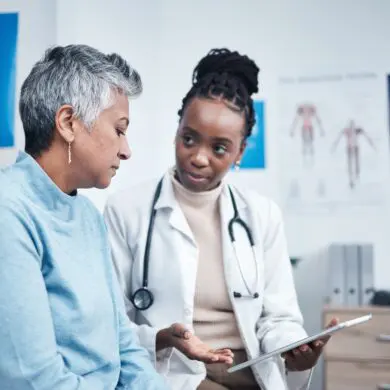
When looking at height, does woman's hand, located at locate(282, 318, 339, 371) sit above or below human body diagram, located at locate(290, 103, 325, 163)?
below

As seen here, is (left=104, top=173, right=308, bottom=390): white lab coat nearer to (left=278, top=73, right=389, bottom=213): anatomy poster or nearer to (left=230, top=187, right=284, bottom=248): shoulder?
(left=230, top=187, right=284, bottom=248): shoulder

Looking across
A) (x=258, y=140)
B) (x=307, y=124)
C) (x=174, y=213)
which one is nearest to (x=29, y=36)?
(x=174, y=213)

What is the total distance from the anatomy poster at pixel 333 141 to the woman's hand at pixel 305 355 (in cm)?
162

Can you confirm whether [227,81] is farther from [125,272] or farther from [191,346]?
[191,346]

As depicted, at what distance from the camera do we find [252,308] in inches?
58.2

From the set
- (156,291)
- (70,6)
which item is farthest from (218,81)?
(70,6)

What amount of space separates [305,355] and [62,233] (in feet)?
2.26

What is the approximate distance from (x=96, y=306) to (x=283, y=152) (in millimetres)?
2124

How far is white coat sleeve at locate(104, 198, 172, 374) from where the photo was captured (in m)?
1.38

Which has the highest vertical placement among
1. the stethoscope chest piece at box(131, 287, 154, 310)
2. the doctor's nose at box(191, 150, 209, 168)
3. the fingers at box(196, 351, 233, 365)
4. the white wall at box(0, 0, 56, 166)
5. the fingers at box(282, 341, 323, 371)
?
the white wall at box(0, 0, 56, 166)

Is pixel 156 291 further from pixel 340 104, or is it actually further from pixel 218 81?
pixel 340 104

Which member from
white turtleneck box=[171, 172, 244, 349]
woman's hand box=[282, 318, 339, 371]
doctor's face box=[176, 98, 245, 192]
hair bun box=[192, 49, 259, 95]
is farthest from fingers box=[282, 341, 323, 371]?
hair bun box=[192, 49, 259, 95]

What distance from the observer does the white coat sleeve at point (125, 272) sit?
1379 mm

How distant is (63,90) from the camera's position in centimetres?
106
